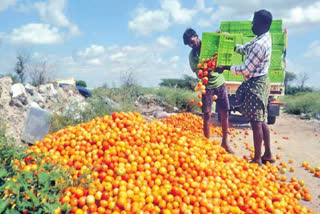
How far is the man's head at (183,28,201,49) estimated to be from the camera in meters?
5.79

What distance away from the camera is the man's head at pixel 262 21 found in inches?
183

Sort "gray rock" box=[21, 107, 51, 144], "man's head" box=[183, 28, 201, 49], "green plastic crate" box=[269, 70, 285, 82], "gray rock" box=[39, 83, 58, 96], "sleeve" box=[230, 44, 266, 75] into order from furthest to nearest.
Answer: "gray rock" box=[39, 83, 58, 96]
"green plastic crate" box=[269, 70, 285, 82]
"gray rock" box=[21, 107, 51, 144]
"man's head" box=[183, 28, 201, 49]
"sleeve" box=[230, 44, 266, 75]

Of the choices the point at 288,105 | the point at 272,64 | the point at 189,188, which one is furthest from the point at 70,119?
the point at 288,105

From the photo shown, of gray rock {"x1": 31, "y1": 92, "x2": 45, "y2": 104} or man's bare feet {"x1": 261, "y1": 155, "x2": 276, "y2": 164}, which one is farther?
gray rock {"x1": 31, "y1": 92, "x2": 45, "y2": 104}

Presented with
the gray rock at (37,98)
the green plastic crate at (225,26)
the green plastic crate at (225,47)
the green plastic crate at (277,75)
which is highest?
the green plastic crate at (225,26)

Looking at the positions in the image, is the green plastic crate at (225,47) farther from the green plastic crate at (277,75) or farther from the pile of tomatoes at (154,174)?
the green plastic crate at (277,75)

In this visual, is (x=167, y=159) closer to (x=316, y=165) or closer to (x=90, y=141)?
(x=90, y=141)

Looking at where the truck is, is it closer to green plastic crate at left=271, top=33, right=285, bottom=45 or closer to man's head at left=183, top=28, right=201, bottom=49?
→ green plastic crate at left=271, top=33, right=285, bottom=45

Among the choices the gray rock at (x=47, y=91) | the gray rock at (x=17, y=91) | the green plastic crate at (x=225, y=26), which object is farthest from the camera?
the gray rock at (x=47, y=91)

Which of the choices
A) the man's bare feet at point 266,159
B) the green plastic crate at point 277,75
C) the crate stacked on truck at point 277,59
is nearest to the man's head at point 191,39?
the man's bare feet at point 266,159

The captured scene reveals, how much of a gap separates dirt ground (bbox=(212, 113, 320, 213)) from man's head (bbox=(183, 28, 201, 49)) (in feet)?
8.37

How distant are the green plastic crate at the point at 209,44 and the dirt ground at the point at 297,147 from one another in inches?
90.8

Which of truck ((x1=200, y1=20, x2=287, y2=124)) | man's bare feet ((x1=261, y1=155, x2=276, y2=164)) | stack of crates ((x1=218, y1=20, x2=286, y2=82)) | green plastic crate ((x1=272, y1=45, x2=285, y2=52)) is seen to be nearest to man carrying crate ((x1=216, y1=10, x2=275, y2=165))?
man's bare feet ((x1=261, y1=155, x2=276, y2=164))

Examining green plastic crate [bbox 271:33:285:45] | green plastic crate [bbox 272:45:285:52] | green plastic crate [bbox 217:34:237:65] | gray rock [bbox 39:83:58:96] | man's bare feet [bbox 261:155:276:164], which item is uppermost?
green plastic crate [bbox 271:33:285:45]
